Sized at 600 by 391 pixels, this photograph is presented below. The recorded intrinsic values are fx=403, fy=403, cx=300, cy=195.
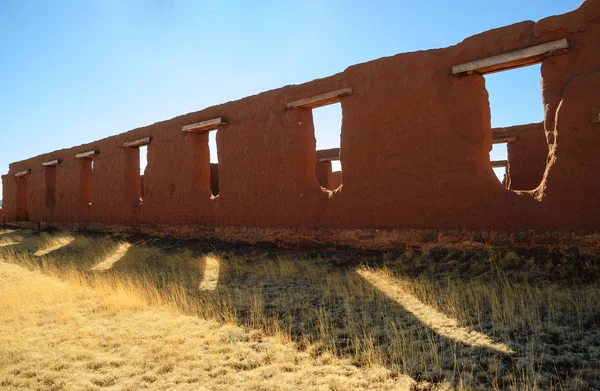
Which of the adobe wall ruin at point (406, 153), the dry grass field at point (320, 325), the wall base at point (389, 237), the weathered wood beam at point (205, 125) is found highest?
the weathered wood beam at point (205, 125)

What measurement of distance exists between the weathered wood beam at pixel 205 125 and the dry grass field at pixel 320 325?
14.3 feet

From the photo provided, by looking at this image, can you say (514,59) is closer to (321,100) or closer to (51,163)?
(321,100)

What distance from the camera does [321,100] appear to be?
26.6 ft

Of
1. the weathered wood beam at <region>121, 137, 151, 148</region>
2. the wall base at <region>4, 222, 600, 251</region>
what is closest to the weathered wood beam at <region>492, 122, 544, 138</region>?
the wall base at <region>4, 222, 600, 251</region>

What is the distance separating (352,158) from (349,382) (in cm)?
532

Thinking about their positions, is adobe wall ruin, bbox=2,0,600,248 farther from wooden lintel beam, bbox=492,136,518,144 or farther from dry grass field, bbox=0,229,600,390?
dry grass field, bbox=0,229,600,390

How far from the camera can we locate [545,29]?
565 cm

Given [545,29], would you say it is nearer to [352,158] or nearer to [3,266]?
[352,158]

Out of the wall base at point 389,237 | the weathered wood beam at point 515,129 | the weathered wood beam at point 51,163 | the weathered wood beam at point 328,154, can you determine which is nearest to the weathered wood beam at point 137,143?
the wall base at point 389,237

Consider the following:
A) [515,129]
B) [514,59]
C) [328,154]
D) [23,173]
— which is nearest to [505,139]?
[515,129]

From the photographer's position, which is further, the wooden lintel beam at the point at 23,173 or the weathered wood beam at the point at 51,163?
the wooden lintel beam at the point at 23,173

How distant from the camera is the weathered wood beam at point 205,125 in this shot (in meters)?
9.95

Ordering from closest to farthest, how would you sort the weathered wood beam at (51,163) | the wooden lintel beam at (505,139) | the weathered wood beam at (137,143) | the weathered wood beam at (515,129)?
the weathered wood beam at (515,129), the wooden lintel beam at (505,139), the weathered wood beam at (137,143), the weathered wood beam at (51,163)

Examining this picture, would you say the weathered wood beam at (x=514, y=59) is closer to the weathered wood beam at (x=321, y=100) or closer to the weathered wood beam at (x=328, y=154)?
the weathered wood beam at (x=321, y=100)
